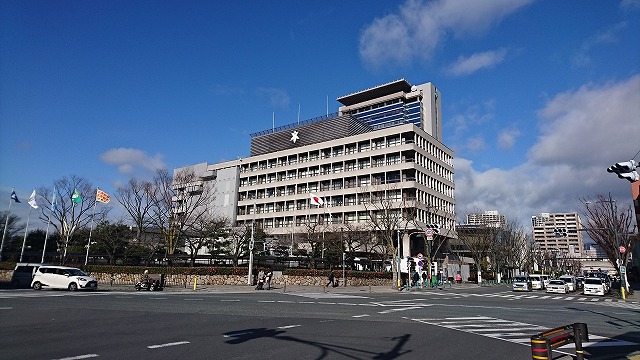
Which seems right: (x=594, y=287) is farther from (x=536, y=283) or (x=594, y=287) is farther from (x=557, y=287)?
(x=536, y=283)

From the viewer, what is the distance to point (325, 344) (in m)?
9.84

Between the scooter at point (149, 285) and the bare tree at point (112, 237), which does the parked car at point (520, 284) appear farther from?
the bare tree at point (112, 237)

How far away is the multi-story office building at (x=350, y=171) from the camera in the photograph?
62.2 m

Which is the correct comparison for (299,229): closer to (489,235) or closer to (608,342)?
(489,235)

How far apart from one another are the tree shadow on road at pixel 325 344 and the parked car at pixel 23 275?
93.1 ft

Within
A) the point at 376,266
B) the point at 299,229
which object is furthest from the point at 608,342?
the point at 299,229

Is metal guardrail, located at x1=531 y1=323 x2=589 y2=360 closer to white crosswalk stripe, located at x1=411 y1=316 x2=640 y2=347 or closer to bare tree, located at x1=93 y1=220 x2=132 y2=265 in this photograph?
white crosswalk stripe, located at x1=411 y1=316 x2=640 y2=347

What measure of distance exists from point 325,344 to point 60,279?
26.0 metres

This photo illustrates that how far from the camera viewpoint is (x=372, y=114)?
94.9 metres

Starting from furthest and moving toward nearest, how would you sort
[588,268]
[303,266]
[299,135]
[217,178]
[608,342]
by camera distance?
[588,268], [217,178], [299,135], [303,266], [608,342]

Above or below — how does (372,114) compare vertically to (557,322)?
above

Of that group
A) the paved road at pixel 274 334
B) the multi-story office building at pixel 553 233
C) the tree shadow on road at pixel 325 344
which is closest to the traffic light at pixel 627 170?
the paved road at pixel 274 334

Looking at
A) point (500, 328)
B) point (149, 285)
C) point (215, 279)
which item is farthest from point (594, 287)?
point (149, 285)

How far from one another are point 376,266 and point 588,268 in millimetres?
127144
